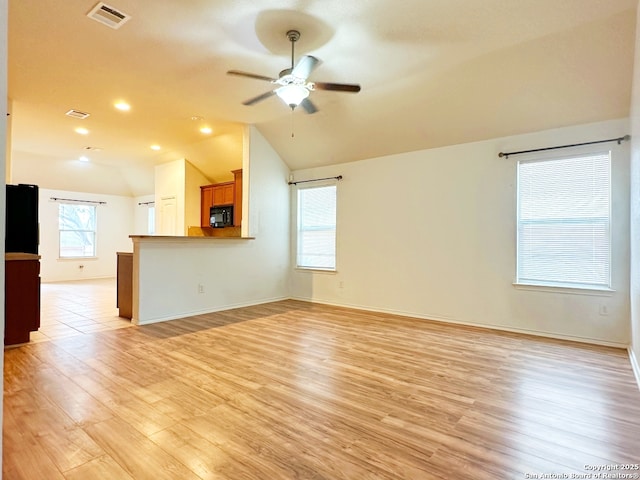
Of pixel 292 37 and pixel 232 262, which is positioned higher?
pixel 292 37

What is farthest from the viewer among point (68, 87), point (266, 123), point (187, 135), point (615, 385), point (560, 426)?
point (187, 135)

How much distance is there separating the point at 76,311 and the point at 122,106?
309 centimetres

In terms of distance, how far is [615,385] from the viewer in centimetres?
266

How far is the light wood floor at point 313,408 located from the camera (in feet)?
5.62

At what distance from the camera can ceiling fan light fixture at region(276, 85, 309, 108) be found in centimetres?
298

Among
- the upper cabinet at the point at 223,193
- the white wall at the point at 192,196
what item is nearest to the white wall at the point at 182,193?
the white wall at the point at 192,196

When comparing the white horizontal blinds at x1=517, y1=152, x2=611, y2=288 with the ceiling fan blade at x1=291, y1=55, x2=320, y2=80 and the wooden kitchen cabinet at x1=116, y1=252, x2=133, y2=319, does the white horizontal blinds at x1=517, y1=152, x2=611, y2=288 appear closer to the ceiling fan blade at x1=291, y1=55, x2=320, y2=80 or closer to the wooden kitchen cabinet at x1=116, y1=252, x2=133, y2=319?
the ceiling fan blade at x1=291, y1=55, x2=320, y2=80

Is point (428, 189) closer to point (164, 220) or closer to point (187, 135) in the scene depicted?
point (187, 135)

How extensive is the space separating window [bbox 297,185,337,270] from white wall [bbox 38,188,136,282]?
21.6ft

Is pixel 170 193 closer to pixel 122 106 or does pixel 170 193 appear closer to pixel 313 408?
pixel 122 106

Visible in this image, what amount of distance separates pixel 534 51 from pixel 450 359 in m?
3.00

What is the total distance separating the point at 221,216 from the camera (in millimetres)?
7098

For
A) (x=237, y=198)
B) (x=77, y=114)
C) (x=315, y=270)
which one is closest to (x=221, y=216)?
(x=237, y=198)

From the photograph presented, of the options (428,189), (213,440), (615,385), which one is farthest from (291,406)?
(428,189)
